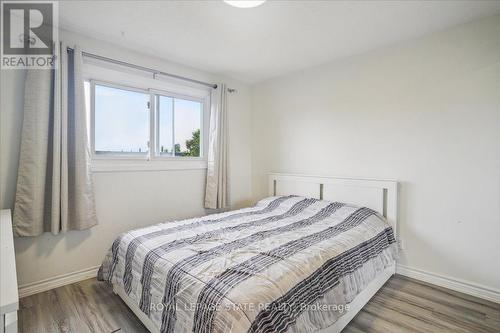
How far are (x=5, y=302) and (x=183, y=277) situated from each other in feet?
2.55

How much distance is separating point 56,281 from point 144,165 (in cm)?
Result: 132

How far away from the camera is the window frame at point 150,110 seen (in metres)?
2.55

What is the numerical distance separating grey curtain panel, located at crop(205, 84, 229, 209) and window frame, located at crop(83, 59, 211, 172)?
0.13 meters

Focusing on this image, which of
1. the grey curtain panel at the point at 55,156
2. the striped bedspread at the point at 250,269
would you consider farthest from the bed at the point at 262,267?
the grey curtain panel at the point at 55,156

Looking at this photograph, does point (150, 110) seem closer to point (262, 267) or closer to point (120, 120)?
point (120, 120)

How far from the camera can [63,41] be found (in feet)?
7.36

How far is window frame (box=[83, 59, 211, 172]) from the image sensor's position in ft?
8.38

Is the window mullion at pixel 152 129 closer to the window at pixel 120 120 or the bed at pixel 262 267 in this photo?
the window at pixel 120 120

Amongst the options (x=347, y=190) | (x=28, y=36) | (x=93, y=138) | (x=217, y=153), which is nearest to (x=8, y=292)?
(x=93, y=138)

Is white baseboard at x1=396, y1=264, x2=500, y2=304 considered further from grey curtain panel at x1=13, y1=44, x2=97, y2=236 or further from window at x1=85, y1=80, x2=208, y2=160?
grey curtain panel at x1=13, y1=44, x2=97, y2=236

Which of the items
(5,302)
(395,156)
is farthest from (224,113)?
(5,302)

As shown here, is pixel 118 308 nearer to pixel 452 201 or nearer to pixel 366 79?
pixel 452 201

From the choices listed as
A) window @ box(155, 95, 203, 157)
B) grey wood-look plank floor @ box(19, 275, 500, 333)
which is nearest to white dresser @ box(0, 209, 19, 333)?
grey wood-look plank floor @ box(19, 275, 500, 333)

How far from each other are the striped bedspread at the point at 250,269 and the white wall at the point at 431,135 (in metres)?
0.48
